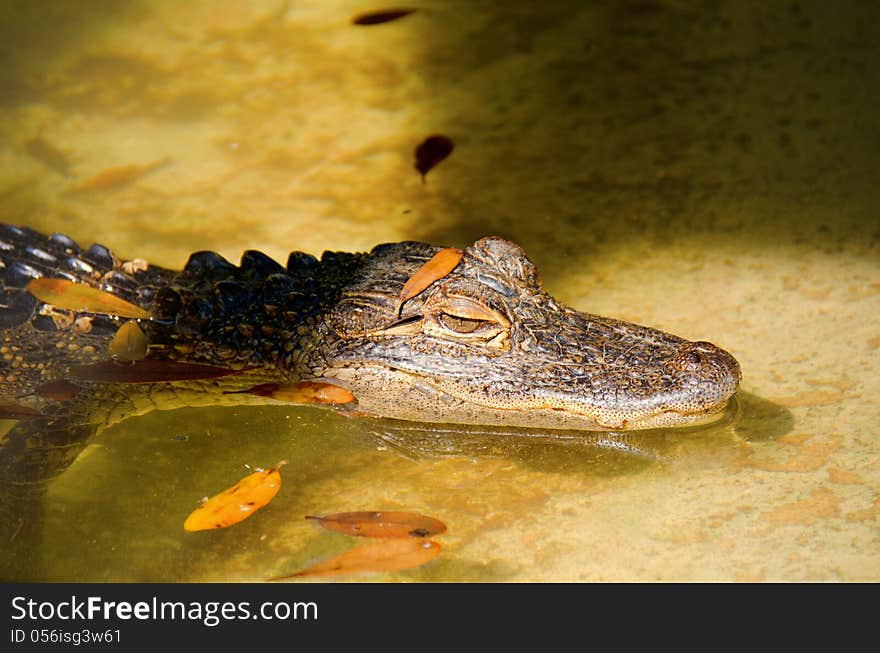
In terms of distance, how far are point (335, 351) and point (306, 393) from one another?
0.70ft

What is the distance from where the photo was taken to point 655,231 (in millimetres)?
4750

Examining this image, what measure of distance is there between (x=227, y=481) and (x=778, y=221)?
116 inches

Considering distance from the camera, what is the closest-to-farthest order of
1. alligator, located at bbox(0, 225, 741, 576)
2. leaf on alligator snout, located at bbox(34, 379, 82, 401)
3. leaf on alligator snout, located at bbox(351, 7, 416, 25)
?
alligator, located at bbox(0, 225, 741, 576), leaf on alligator snout, located at bbox(34, 379, 82, 401), leaf on alligator snout, located at bbox(351, 7, 416, 25)

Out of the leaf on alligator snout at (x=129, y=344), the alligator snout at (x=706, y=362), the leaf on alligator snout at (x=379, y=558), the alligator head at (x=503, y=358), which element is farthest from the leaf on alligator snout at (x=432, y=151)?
the leaf on alligator snout at (x=379, y=558)

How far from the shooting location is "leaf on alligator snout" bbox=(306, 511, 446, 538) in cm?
315

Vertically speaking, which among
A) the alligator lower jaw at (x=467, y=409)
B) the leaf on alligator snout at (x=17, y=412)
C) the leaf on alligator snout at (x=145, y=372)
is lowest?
the alligator lower jaw at (x=467, y=409)

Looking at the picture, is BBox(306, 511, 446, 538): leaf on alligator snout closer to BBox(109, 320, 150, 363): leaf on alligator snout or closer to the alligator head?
the alligator head

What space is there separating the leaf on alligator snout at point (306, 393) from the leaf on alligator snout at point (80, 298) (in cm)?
64

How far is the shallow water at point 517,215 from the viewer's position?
3184mm

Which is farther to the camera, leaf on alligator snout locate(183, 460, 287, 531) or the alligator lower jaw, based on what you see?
the alligator lower jaw

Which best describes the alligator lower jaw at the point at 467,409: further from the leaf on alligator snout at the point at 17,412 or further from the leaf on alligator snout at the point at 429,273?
the leaf on alligator snout at the point at 17,412

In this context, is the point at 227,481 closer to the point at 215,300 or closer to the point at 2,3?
the point at 215,300

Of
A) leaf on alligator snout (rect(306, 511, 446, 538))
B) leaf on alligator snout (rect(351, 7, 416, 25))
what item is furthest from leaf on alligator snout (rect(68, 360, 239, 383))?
leaf on alligator snout (rect(351, 7, 416, 25))
